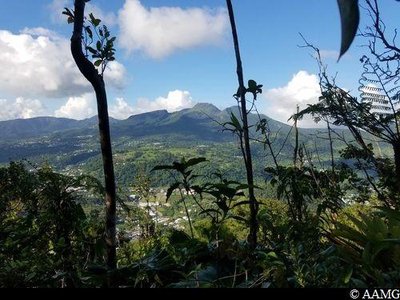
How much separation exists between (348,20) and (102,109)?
275 centimetres

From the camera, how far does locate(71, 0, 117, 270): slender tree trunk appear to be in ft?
9.86

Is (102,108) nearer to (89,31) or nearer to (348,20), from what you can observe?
(89,31)

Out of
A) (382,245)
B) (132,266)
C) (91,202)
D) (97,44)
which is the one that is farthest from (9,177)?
(382,245)

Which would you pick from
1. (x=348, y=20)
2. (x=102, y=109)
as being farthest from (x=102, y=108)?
(x=348, y=20)

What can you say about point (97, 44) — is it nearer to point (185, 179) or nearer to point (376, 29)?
point (185, 179)

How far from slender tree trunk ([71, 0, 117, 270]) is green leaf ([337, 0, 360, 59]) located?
267 centimetres

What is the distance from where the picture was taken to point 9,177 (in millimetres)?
11930

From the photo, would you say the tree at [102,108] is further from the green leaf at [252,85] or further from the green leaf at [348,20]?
the green leaf at [348,20]

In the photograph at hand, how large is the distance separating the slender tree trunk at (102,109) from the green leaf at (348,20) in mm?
2669

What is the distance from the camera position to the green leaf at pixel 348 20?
494 millimetres

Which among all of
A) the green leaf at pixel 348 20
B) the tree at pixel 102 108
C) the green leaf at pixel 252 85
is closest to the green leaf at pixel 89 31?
the tree at pixel 102 108

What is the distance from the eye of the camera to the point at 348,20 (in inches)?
19.6

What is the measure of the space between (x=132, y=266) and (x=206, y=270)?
1.61 feet

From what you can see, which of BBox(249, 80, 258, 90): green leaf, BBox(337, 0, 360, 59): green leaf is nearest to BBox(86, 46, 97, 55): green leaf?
BBox(249, 80, 258, 90): green leaf
